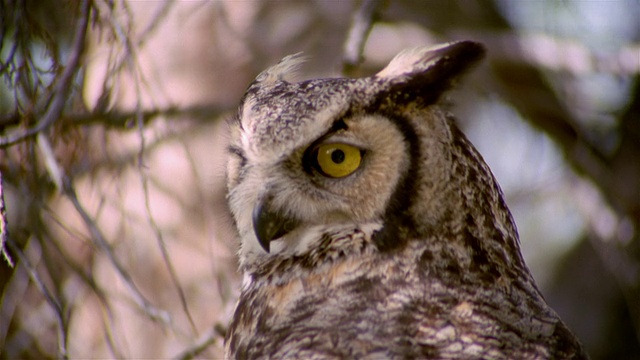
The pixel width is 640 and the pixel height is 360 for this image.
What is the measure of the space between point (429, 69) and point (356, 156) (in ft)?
0.94

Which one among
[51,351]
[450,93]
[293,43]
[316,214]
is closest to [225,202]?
[316,214]

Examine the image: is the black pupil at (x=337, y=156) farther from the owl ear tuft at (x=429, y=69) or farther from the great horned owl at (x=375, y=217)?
the owl ear tuft at (x=429, y=69)

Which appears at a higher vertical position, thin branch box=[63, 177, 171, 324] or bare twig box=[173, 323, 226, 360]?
thin branch box=[63, 177, 171, 324]

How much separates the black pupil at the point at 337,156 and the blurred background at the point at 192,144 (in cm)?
36

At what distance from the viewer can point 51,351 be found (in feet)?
9.29

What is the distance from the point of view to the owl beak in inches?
68.5

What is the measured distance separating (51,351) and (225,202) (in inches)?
48.8


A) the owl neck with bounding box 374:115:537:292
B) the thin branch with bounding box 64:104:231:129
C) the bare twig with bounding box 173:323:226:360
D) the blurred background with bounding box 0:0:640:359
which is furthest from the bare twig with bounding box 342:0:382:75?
the bare twig with bounding box 173:323:226:360

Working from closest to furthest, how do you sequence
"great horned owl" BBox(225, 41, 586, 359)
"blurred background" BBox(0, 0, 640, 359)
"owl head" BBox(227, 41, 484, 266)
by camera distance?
"great horned owl" BBox(225, 41, 586, 359) → "owl head" BBox(227, 41, 484, 266) → "blurred background" BBox(0, 0, 640, 359)

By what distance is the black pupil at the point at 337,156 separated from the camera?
1.69 meters

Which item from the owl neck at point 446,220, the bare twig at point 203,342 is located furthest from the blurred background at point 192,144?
the owl neck at point 446,220

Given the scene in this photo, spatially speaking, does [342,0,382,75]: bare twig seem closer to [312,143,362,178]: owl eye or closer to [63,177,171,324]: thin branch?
[312,143,362,178]: owl eye

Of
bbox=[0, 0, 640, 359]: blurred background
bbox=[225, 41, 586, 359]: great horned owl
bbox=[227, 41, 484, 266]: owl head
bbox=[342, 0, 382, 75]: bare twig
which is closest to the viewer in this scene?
bbox=[225, 41, 586, 359]: great horned owl

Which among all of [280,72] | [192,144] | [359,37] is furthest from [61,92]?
[192,144]
